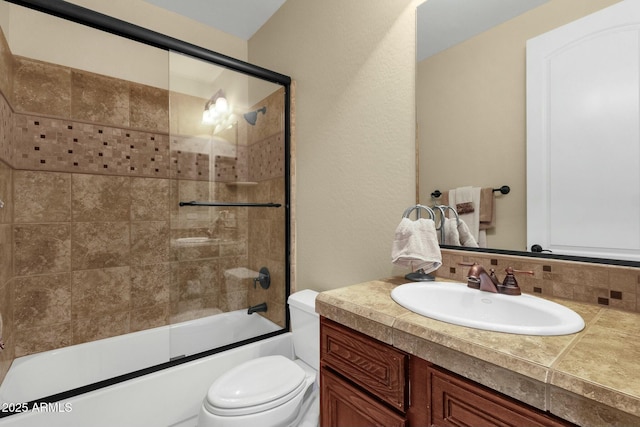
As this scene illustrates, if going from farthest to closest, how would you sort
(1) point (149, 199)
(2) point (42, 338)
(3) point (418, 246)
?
(1) point (149, 199) → (2) point (42, 338) → (3) point (418, 246)

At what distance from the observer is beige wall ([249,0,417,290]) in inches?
53.0

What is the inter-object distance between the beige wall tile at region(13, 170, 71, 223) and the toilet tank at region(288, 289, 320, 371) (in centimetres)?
151

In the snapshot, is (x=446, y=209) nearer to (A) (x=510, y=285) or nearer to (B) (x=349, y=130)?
(A) (x=510, y=285)

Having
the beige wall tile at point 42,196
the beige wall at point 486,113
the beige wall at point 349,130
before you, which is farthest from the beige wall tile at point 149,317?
the beige wall at point 486,113

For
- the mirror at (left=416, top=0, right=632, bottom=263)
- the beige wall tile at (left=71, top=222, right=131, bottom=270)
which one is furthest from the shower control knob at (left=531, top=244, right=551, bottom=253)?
the beige wall tile at (left=71, top=222, right=131, bottom=270)

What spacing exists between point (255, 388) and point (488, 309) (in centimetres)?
95

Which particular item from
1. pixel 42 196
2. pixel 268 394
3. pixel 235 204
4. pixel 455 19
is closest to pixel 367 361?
pixel 268 394

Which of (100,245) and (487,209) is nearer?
(487,209)

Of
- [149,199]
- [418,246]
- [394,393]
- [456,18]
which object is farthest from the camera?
[149,199]

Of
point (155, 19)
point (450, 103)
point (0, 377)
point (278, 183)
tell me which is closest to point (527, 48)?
point (450, 103)

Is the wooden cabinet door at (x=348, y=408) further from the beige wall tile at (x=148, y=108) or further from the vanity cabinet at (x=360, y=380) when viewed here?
the beige wall tile at (x=148, y=108)

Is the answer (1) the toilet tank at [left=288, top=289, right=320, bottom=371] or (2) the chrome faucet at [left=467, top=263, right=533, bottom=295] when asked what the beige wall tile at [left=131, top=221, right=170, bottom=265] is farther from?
(2) the chrome faucet at [left=467, top=263, right=533, bottom=295]

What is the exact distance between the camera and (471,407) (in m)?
0.59

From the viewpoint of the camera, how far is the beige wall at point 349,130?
1347 mm
